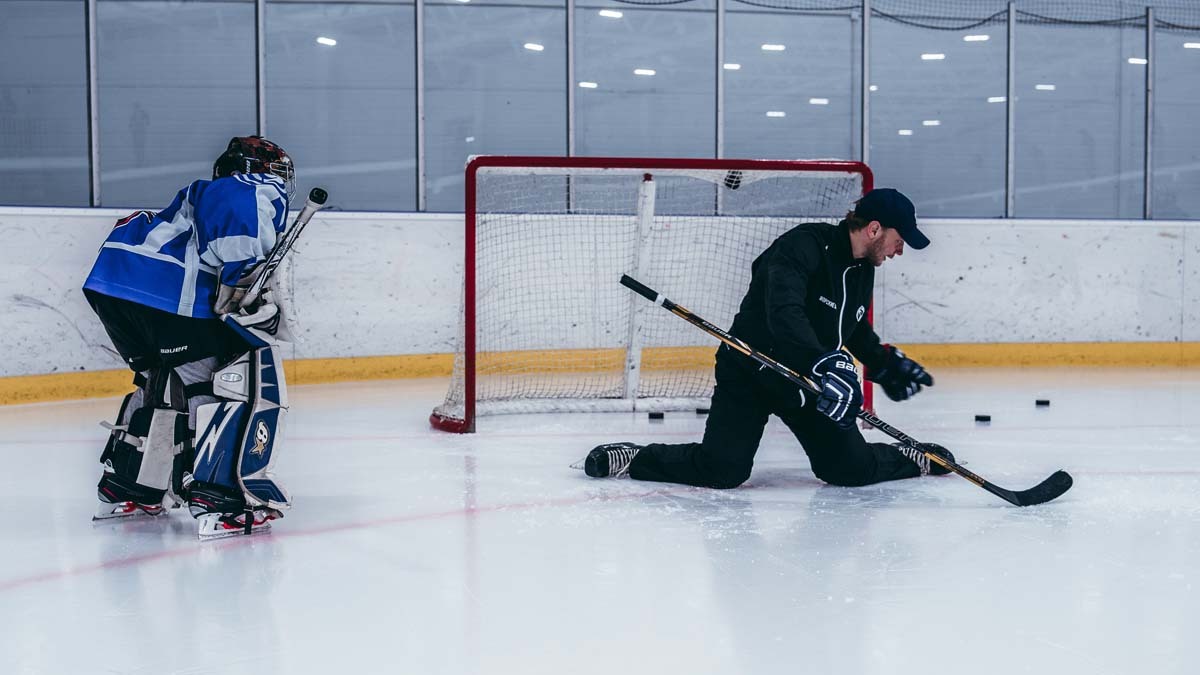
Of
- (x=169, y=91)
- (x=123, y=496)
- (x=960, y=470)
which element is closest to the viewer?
(x=123, y=496)

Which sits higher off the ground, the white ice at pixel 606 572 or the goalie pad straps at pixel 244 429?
the goalie pad straps at pixel 244 429

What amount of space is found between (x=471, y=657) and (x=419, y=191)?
547 cm

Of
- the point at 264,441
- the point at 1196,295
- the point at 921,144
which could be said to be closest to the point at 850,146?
the point at 921,144

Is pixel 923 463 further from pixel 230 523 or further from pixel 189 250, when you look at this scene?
pixel 189 250

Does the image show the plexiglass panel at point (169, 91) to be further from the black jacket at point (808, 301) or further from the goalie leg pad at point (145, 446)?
the black jacket at point (808, 301)

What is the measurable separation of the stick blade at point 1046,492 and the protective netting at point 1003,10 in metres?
5.62

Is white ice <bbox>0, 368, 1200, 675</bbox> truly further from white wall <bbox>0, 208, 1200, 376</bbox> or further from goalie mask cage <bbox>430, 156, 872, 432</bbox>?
white wall <bbox>0, 208, 1200, 376</bbox>

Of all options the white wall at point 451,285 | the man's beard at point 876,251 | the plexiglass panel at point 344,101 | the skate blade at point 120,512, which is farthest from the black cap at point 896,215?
the plexiglass panel at point 344,101

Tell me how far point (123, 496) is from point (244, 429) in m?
0.38

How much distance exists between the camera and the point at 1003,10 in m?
8.18

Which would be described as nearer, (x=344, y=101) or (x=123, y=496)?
(x=123, y=496)

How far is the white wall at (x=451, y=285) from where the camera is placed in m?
5.43

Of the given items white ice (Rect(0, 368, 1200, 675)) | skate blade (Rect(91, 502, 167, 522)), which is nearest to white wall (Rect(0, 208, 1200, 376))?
white ice (Rect(0, 368, 1200, 675))

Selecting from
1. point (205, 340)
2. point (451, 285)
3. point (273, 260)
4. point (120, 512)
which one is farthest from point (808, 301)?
point (451, 285)
